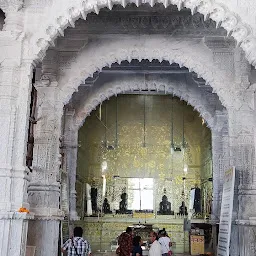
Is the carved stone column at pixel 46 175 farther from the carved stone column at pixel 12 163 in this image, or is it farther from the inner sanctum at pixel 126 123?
the carved stone column at pixel 12 163

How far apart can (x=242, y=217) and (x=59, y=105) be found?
13.6ft

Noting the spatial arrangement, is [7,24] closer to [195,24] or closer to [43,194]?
[43,194]

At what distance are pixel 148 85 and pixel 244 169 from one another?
4.39 m

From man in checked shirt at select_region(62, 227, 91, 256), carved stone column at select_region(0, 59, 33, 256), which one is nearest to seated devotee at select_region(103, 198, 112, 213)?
man in checked shirt at select_region(62, 227, 91, 256)

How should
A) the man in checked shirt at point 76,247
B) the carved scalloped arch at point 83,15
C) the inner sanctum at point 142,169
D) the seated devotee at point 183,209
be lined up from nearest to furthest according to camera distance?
the carved scalloped arch at point 83,15 < the man in checked shirt at point 76,247 < the inner sanctum at point 142,169 < the seated devotee at point 183,209

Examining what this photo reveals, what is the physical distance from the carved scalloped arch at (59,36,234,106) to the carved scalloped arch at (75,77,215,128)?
7.95 feet

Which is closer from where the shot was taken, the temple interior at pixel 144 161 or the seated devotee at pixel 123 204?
the temple interior at pixel 144 161

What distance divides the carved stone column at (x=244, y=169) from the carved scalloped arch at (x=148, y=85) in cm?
310

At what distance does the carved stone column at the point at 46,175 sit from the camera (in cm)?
780

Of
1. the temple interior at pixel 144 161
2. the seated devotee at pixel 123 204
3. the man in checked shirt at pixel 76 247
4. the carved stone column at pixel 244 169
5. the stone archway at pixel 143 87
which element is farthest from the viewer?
the seated devotee at pixel 123 204

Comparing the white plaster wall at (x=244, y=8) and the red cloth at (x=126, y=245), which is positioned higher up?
the white plaster wall at (x=244, y=8)

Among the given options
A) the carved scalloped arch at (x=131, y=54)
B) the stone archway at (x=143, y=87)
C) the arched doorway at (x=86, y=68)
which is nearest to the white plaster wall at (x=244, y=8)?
the arched doorway at (x=86, y=68)

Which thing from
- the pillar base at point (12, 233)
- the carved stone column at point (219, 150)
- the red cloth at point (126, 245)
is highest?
the carved stone column at point (219, 150)

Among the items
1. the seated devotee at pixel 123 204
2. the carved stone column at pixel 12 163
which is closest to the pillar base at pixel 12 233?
the carved stone column at pixel 12 163
